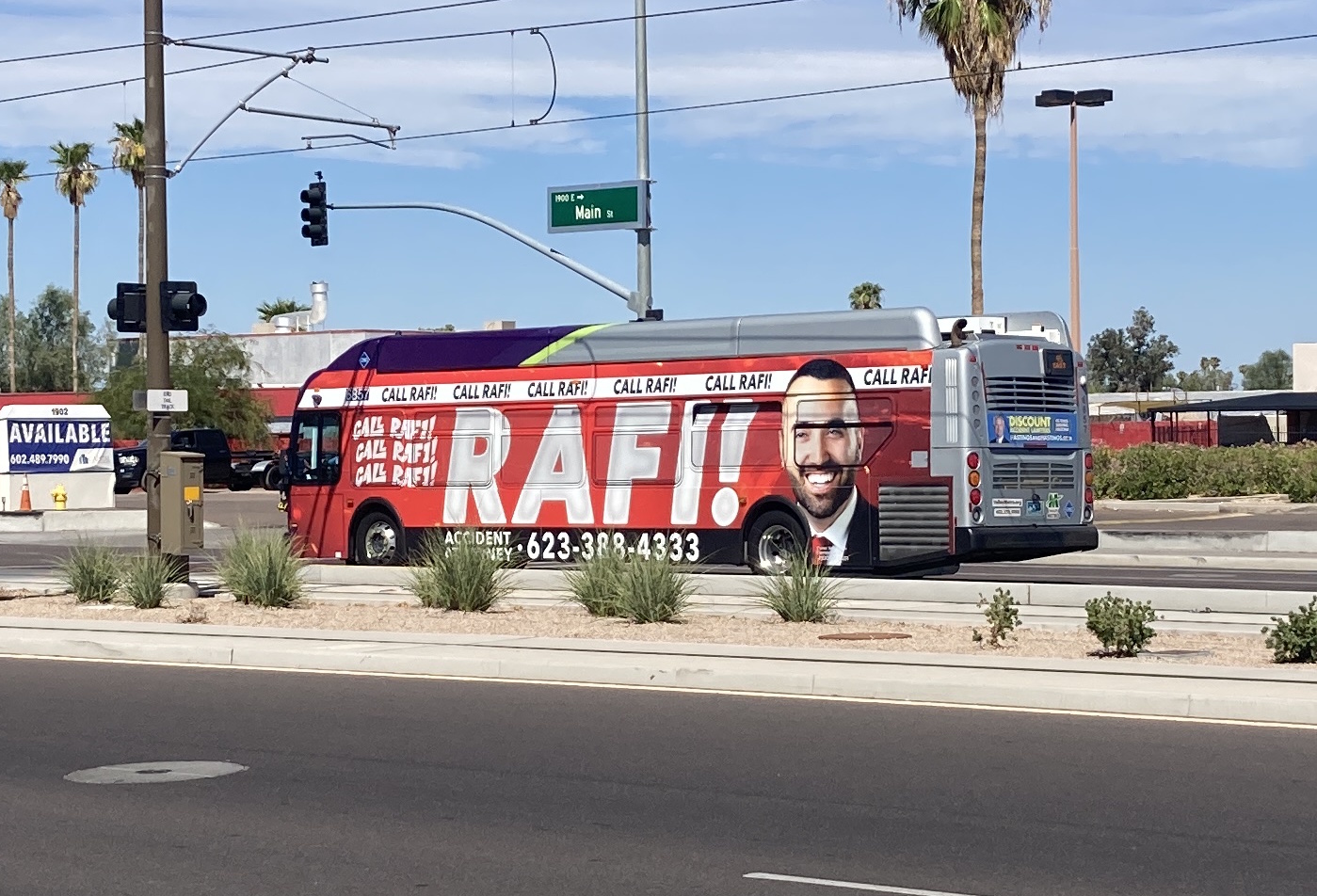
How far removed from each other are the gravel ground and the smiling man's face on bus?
4093 mm

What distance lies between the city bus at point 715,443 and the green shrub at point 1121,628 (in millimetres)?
7066

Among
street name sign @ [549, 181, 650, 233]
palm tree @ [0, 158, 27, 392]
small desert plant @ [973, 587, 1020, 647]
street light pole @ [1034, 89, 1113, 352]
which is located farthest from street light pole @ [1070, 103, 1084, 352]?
palm tree @ [0, 158, 27, 392]

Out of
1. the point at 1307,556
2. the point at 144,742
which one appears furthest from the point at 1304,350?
the point at 144,742

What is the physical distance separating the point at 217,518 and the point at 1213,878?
39.2 metres

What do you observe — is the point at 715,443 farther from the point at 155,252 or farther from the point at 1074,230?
the point at 1074,230

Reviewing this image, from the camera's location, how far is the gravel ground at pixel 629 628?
15.0 meters

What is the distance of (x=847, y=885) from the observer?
7.66m

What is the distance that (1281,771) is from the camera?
32.9ft

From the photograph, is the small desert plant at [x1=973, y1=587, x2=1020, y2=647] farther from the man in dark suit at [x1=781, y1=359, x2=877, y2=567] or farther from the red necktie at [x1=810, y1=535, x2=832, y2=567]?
the red necktie at [x1=810, y1=535, x2=832, y2=567]

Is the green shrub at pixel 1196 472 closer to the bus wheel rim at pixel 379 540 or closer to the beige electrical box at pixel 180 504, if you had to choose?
the bus wheel rim at pixel 379 540

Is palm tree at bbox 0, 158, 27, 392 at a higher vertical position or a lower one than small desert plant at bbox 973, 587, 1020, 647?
higher

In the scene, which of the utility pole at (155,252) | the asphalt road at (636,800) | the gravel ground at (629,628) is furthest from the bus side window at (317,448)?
the asphalt road at (636,800)

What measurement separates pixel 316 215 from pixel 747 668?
77.7 feet

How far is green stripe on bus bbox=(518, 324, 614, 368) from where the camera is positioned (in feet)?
81.5
